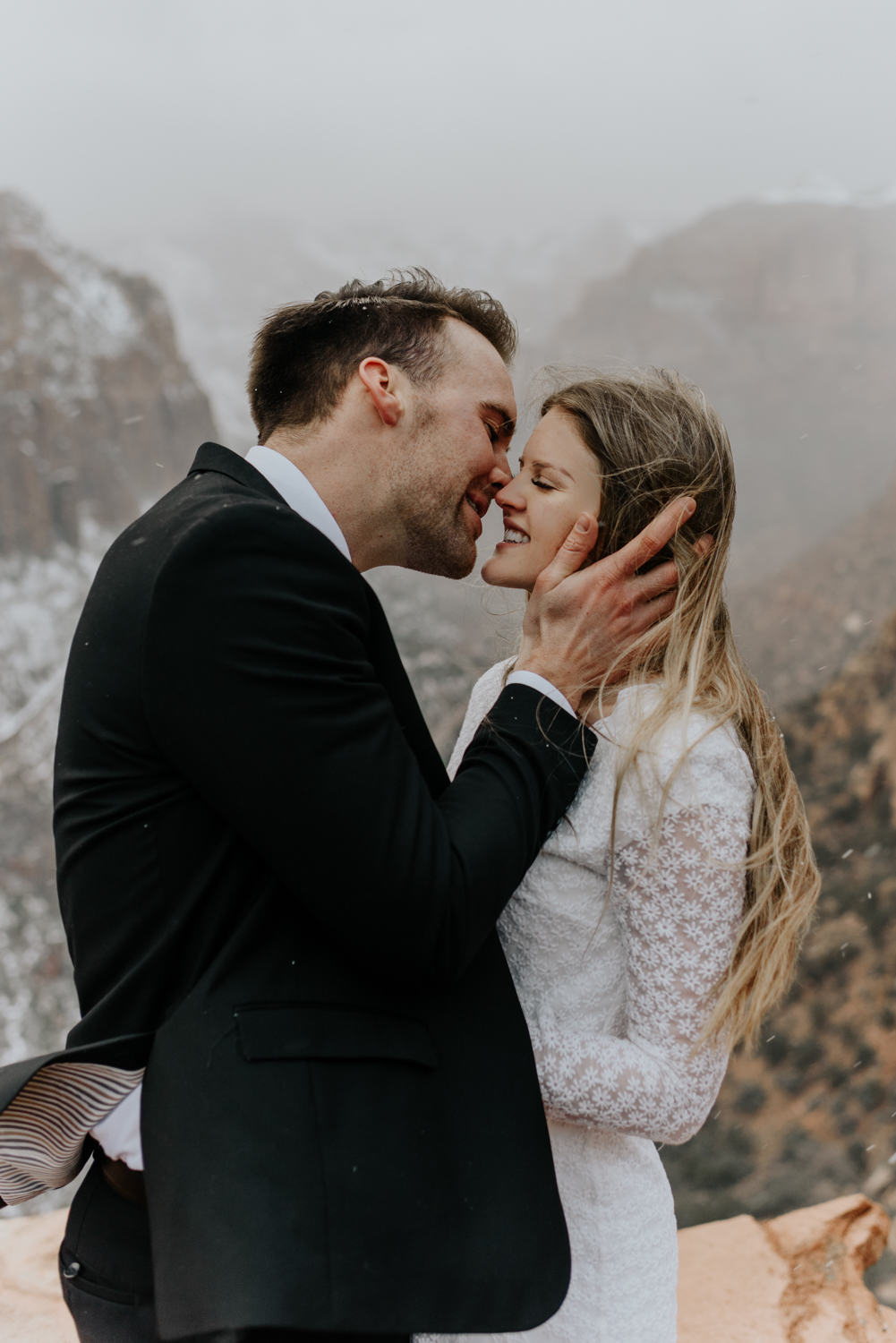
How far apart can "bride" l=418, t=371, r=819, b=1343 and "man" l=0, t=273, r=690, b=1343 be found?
0.18 metres

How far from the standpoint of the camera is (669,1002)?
122 cm

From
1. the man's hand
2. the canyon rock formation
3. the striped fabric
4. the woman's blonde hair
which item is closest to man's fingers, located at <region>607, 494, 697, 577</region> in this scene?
the man's hand

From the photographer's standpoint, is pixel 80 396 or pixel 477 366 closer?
pixel 477 366

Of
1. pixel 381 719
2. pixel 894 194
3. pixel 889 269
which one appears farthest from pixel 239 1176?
pixel 889 269

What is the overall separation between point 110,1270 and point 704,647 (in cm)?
114

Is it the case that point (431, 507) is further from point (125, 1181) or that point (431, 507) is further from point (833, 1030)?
point (833, 1030)

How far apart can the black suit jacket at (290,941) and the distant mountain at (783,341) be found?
31.9 feet

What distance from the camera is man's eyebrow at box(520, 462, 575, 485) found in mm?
1528

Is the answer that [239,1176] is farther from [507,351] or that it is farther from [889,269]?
[889,269]

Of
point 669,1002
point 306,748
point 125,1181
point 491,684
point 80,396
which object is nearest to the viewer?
point 306,748

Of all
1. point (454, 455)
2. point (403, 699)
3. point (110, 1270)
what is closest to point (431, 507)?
point (454, 455)

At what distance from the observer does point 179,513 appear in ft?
3.20

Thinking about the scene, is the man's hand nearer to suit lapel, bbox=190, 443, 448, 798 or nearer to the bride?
the bride

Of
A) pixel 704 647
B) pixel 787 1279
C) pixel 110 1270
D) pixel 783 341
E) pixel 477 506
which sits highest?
pixel 477 506
